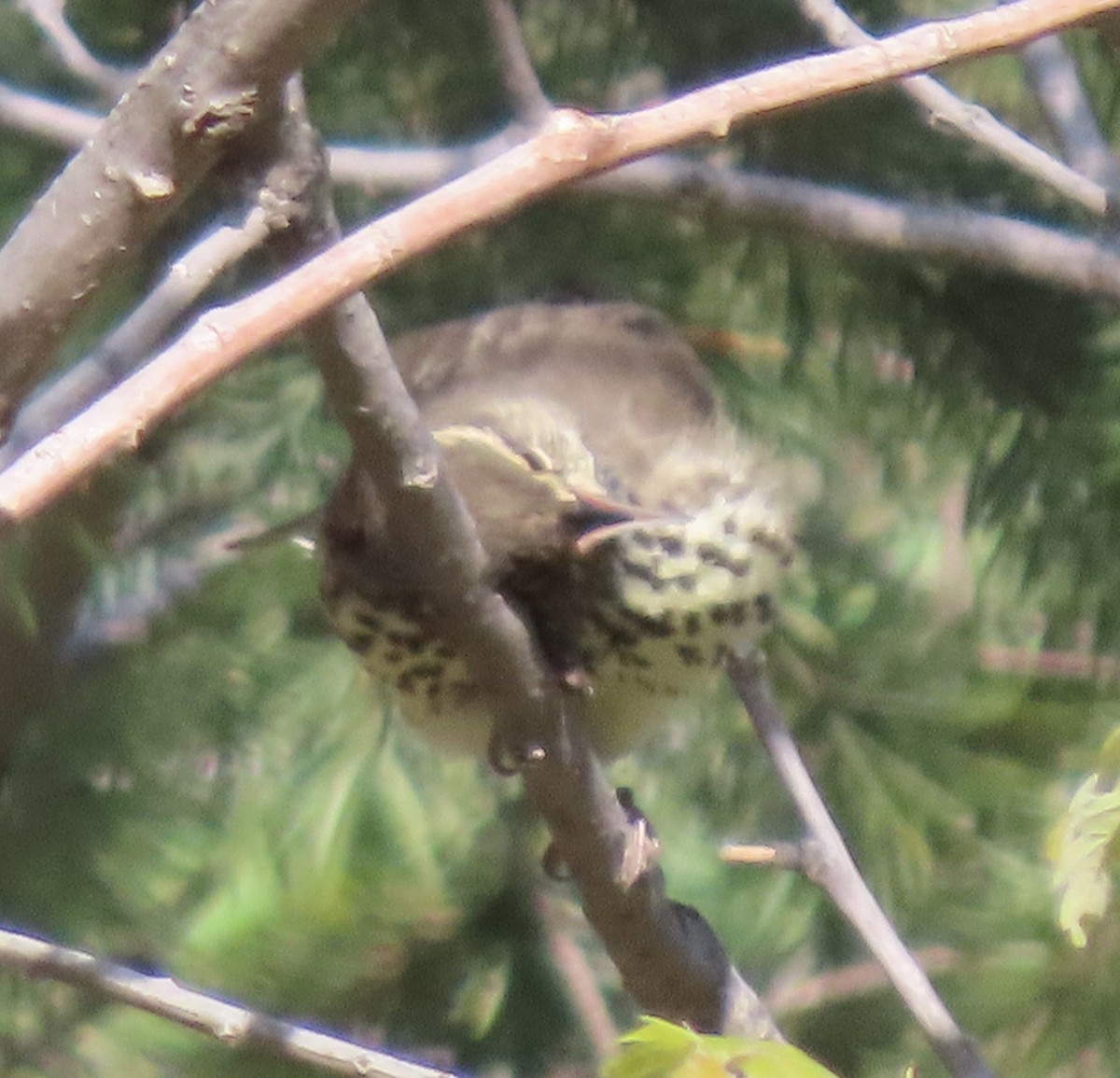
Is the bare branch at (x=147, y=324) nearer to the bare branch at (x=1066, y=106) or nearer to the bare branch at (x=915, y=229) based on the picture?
the bare branch at (x=915, y=229)

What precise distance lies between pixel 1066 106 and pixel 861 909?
507 mm

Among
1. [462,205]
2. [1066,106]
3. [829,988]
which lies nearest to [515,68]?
[1066,106]

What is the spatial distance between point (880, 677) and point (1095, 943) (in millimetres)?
223

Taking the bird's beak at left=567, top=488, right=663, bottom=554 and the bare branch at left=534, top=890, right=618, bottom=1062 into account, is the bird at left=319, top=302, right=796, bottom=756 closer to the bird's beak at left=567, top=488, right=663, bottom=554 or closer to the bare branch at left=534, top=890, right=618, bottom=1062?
the bird's beak at left=567, top=488, right=663, bottom=554

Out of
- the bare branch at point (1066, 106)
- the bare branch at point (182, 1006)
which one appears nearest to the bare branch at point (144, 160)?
the bare branch at point (182, 1006)

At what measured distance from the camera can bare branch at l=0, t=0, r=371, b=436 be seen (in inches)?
17.5

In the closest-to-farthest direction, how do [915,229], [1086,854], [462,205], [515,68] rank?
[462,205] < [1086,854] < [515,68] < [915,229]

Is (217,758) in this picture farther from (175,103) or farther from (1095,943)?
(175,103)

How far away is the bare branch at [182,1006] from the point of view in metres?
0.61

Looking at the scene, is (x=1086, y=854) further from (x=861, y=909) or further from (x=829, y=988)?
(x=829, y=988)

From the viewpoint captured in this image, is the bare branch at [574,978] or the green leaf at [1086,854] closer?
the green leaf at [1086,854]

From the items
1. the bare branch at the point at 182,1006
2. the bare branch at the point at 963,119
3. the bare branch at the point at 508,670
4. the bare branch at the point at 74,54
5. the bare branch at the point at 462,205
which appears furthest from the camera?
the bare branch at the point at 74,54

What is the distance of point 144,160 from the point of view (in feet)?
1.53

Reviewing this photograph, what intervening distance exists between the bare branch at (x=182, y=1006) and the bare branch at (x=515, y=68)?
0.45 meters
